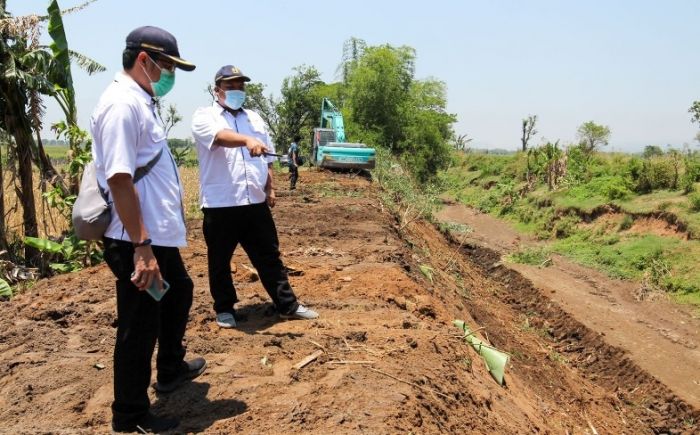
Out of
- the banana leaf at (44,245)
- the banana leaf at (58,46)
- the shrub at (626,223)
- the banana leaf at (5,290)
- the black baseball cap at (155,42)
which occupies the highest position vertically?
the banana leaf at (58,46)

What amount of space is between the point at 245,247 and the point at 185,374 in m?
1.26

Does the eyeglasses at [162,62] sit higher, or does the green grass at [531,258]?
the eyeglasses at [162,62]

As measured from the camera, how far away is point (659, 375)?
820cm

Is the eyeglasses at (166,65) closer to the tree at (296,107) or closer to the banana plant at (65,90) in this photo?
the banana plant at (65,90)

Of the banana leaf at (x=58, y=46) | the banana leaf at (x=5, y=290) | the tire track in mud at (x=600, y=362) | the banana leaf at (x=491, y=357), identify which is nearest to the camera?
the banana leaf at (x=491, y=357)

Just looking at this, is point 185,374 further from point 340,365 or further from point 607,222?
point 607,222

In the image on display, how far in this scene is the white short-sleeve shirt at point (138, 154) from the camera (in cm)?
291

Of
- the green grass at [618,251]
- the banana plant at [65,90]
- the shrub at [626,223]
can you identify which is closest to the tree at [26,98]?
the banana plant at [65,90]

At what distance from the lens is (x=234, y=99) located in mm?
4711

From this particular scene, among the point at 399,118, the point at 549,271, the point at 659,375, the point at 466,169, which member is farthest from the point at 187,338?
the point at 466,169

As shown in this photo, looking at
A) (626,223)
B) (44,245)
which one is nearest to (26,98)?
(44,245)

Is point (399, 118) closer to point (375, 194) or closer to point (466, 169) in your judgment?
point (466, 169)

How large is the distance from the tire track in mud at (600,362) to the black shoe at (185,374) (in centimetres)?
508

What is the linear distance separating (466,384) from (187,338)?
2.00 m
